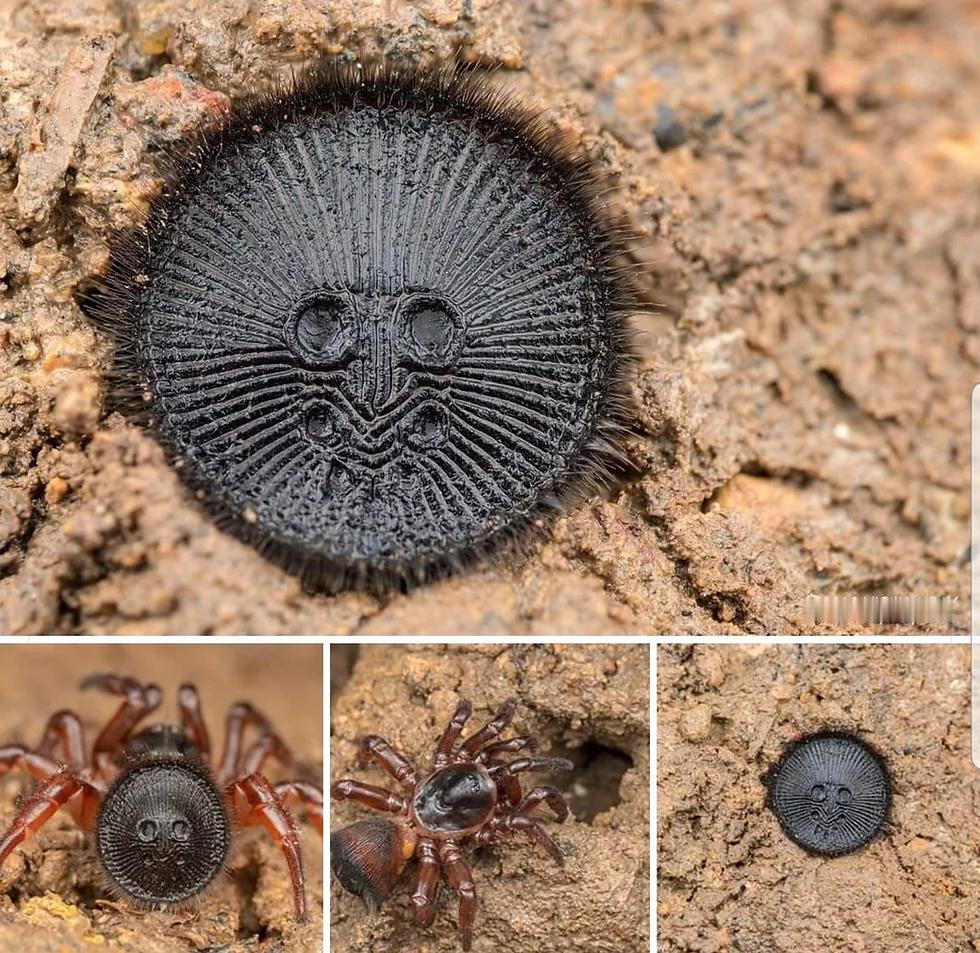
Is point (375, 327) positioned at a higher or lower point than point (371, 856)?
higher

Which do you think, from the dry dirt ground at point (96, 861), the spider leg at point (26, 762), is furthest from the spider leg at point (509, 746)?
the spider leg at point (26, 762)

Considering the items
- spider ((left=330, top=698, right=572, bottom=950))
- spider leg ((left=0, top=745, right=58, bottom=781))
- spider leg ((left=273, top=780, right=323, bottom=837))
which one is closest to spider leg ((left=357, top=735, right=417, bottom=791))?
spider ((left=330, top=698, right=572, bottom=950))

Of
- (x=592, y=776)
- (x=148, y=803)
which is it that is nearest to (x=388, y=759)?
(x=592, y=776)

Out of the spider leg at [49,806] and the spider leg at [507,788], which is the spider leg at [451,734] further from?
the spider leg at [49,806]

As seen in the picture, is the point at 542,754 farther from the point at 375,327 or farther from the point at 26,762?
the point at 26,762

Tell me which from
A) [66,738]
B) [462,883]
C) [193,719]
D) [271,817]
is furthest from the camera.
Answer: [193,719]

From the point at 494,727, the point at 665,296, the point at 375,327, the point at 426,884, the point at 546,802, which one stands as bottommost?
the point at 426,884
